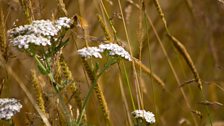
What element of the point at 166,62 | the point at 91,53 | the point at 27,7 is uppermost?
the point at 166,62

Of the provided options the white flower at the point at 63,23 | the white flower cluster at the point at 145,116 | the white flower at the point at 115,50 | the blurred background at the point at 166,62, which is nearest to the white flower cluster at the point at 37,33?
the white flower at the point at 63,23

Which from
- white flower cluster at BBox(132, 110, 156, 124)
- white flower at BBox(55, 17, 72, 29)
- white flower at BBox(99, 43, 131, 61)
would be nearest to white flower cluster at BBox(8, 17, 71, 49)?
white flower at BBox(55, 17, 72, 29)

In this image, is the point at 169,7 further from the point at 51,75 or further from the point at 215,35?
the point at 51,75

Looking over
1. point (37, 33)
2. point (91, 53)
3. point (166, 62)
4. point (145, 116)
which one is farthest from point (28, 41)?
point (166, 62)

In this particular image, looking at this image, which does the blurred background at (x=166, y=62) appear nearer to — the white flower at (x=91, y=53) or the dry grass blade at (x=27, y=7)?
the dry grass blade at (x=27, y=7)

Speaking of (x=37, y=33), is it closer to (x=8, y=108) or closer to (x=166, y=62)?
(x=8, y=108)

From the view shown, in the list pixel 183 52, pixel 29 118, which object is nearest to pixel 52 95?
pixel 29 118

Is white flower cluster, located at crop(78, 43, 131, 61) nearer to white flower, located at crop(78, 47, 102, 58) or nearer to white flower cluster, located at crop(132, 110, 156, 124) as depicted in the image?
white flower, located at crop(78, 47, 102, 58)
